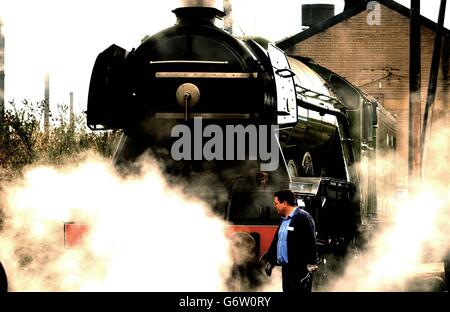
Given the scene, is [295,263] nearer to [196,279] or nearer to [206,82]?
[196,279]

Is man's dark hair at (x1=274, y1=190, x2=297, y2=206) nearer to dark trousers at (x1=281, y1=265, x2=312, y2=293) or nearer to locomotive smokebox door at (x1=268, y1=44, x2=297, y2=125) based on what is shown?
dark trousers at (x1=281, y1=265, x2=312, y2=293)

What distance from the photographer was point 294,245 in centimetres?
733

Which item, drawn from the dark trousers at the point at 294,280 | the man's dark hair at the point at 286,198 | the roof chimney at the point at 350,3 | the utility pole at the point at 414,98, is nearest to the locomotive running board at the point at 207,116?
the man's dark hair at the point at 286,198

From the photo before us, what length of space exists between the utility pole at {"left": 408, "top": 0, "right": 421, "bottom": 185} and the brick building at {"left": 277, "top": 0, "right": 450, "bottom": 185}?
11179 millimetres

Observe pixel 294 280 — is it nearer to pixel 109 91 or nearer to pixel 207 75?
pixel 207 75

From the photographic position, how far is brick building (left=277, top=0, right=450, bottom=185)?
89.7 ft

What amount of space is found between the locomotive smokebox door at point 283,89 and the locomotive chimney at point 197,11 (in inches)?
24.1

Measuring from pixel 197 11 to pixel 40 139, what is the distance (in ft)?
29.4

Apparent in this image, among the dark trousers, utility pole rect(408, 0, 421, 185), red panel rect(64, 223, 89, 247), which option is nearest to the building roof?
utility pole rect(408, 0, 421, 185)

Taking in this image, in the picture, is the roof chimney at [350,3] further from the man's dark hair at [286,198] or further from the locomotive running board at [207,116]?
the man's dark hair at [286,198]

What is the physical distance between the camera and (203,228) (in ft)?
28.3

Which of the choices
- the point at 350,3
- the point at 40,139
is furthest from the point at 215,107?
the point at 350,3

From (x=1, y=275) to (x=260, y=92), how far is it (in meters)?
3.45

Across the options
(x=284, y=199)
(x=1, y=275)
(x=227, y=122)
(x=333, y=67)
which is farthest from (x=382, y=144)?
(x=333, y=67)
